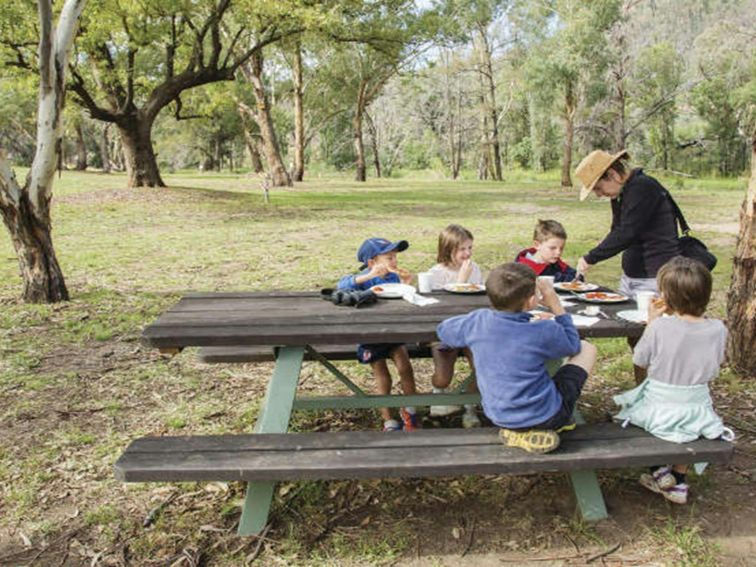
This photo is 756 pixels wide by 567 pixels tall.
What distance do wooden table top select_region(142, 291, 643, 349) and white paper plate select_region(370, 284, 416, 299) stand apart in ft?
0.18

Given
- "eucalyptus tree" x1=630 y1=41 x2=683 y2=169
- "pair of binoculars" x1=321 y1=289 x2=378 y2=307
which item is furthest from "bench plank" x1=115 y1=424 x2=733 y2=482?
"eucalyptus tree" x1=630 y1=41 x2=683 y2=169

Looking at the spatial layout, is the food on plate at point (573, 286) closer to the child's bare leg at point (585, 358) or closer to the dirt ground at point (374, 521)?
the child's bare leg at point (585, 358)

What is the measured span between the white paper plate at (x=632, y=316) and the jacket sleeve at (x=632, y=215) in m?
0.82

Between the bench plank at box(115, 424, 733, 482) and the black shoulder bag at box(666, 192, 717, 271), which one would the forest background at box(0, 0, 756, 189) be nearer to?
the black shoulder bag at box(666, 192, 717, 271)

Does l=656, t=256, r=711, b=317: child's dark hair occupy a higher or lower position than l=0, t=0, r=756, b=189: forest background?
lower

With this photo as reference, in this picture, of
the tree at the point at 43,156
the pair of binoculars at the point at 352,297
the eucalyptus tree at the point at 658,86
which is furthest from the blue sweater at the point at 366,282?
the eucalyptus tree at the point at 658,86

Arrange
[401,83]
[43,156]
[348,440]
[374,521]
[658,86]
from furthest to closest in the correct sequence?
[658,86] → [401,83] → [43,156] → [374,521] → [348,440]

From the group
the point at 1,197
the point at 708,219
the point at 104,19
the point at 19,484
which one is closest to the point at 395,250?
the point at 19,484

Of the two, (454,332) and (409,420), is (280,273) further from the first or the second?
(454,332)

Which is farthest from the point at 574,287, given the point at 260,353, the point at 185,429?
the point at 185,429

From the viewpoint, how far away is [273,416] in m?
3.32

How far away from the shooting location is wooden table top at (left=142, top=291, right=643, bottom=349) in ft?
10.5

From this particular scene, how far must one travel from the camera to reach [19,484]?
3.55 metres

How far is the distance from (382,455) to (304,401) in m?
1.14
